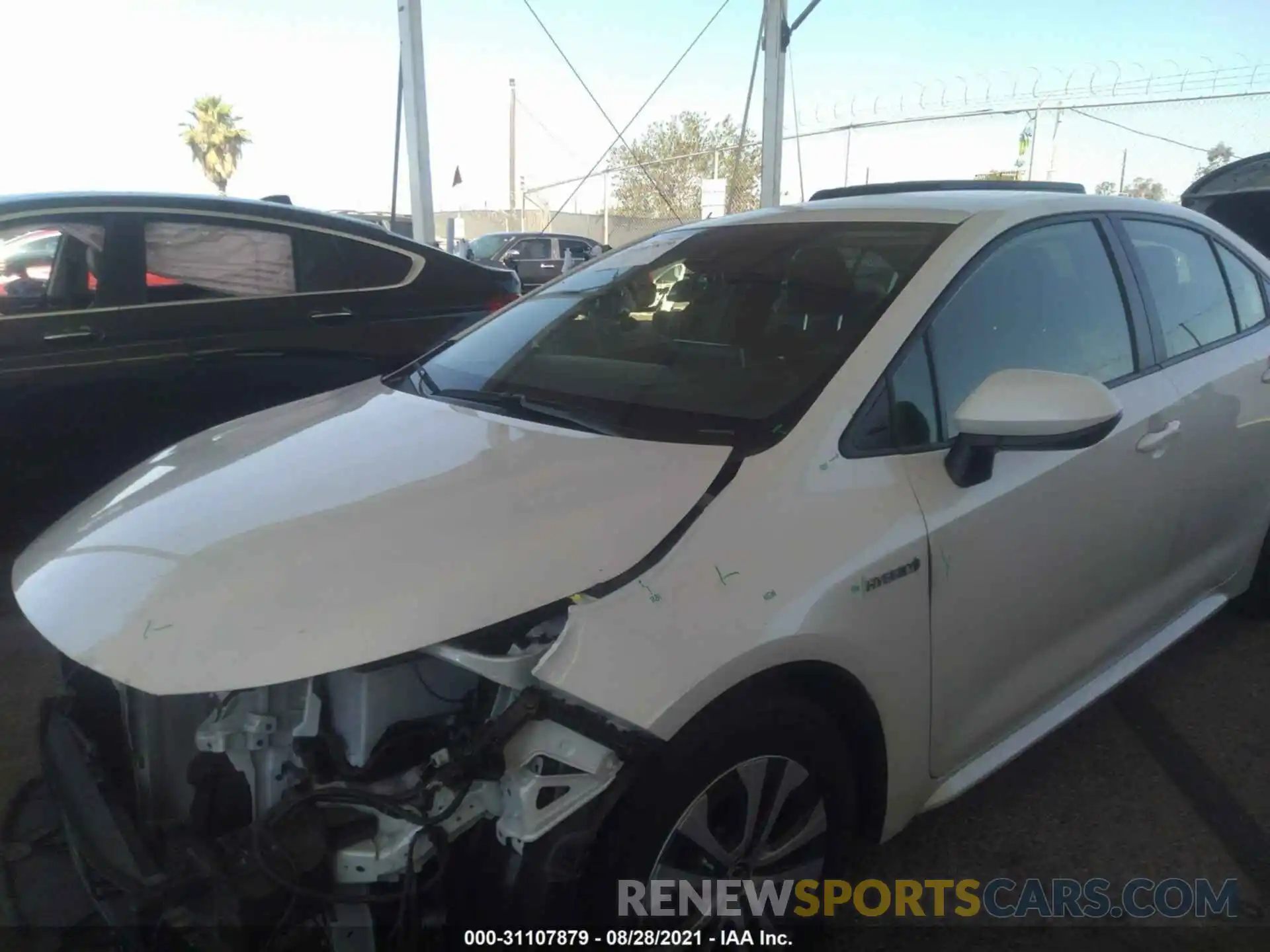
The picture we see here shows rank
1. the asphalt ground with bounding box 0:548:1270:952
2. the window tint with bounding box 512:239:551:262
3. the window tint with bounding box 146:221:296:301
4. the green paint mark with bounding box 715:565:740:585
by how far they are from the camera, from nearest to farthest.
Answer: the green paint mark with bounding box 715:565:740:585 < the asphalt ground with bounding box 0:548:1270:952 < the window tint with bounding box 146:221:296:301 < the window tint with bounding box 512:239:551:262

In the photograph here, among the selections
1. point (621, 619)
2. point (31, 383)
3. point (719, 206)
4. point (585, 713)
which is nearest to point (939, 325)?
point (621, 619)

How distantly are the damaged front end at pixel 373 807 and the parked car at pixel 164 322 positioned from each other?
256 centimetres

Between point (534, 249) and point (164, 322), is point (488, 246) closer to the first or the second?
point (534, 249)

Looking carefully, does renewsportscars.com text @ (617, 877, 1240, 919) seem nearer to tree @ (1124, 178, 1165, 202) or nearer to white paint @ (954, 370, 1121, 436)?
white paint @ (954, 370, 1121, 436)

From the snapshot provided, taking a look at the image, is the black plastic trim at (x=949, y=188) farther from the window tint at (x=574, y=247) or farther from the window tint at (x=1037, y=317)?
the window tint at (x=574, y=247)

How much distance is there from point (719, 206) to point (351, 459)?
1127 cm

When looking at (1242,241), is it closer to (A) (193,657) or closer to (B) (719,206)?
(A) (193,657)

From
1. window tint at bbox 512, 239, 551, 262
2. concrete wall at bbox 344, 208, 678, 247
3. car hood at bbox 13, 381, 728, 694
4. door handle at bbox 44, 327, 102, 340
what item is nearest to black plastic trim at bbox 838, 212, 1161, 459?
car hood at bbox 13, 381, 728, 694

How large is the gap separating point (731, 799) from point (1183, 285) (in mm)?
2216

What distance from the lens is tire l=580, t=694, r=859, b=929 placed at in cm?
152

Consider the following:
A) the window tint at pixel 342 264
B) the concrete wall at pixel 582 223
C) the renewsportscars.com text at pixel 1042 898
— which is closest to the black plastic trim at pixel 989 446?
the renewsportscars.com text at pixel 1042 898

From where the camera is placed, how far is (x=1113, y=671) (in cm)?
264

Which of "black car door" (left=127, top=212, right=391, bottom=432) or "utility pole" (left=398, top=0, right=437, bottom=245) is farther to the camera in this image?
"utility pole" (left=398, top=0, right=437, bottom=245)

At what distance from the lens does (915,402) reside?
205cm
